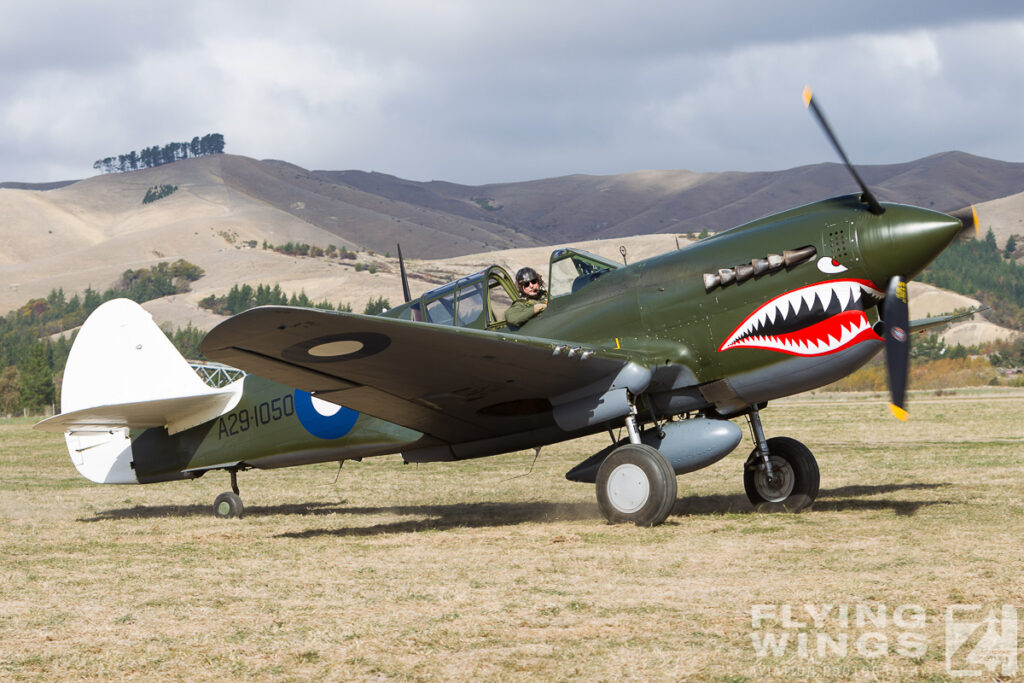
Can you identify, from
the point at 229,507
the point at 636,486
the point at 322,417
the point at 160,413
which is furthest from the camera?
the point at 160,413

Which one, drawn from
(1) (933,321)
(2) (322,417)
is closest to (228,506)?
(2) (322,417)

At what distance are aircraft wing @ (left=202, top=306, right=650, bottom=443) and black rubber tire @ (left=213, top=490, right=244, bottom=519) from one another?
7.55 feet

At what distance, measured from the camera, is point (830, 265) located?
834 centimetres

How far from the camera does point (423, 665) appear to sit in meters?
4.48

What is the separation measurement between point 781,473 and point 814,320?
1966 millimetres

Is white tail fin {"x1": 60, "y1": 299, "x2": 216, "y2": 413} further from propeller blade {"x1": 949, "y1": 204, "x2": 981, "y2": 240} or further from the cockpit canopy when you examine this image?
propeller blade {"x1": 949, "y1": 204, "x2": 981, "y2": 240}

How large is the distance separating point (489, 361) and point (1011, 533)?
4145 millimetres

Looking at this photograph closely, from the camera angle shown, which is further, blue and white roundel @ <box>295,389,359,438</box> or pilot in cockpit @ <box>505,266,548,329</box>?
blue and white roundel @ <box>295,389,359,438</box>

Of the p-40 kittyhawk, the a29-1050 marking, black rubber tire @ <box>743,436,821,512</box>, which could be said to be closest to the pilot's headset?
the p-40 kittyhawk

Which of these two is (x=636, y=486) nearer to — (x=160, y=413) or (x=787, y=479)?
(x=787, y=479)

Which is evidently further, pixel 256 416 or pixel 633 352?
pixel 256 416

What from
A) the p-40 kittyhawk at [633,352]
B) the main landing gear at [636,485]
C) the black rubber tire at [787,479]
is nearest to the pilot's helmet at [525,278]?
the p-40 kittyhawk at [633,352]

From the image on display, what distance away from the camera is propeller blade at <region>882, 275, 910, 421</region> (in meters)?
8.17

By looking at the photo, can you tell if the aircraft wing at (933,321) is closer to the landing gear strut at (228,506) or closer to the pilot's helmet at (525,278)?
the pilot's helmet at (525,278)
